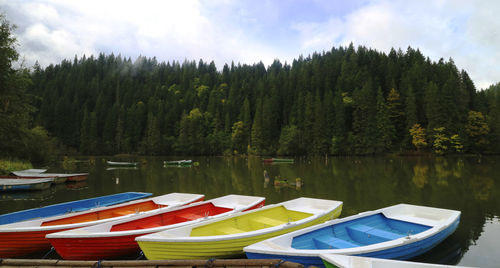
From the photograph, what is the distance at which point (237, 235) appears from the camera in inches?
276

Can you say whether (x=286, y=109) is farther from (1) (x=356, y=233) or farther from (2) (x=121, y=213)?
(1) (x=356, y=233)

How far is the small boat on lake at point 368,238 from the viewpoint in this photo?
5.86 meters

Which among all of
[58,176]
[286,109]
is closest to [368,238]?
[58,176]

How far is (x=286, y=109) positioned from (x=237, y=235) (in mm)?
81403

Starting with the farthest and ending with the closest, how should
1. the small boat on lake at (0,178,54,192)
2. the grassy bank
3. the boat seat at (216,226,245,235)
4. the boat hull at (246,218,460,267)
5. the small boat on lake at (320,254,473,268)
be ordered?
1. the grassy bank
2. the small boat on lake at (0,178,54,192)
3. the boat seat at (216,226,245,235)
4. the boat hull at (246,218,460,267)
5. the small boat on lake at (320,254,473,268)

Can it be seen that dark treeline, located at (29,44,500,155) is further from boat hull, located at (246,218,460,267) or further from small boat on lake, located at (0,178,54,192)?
boat hull, located at (246,218,460,267)

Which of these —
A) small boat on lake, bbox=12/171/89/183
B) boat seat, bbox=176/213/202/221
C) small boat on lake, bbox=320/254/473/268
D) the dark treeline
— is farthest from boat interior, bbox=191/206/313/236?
the dark treeline

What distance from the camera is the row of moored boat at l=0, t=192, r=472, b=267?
21.0ft

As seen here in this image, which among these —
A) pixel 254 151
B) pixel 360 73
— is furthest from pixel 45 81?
pixel 360 73

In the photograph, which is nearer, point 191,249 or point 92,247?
point 191,249

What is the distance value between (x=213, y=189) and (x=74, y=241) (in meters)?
15.5

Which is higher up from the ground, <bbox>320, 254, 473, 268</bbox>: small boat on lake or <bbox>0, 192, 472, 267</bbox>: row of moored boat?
<bbox>320, 254, 473, 268</bbox>: small boat on lake

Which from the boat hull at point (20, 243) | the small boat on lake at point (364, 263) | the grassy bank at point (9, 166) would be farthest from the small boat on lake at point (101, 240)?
the grassy bank at point (9, 166)

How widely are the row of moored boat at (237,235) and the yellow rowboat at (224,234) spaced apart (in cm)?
2
